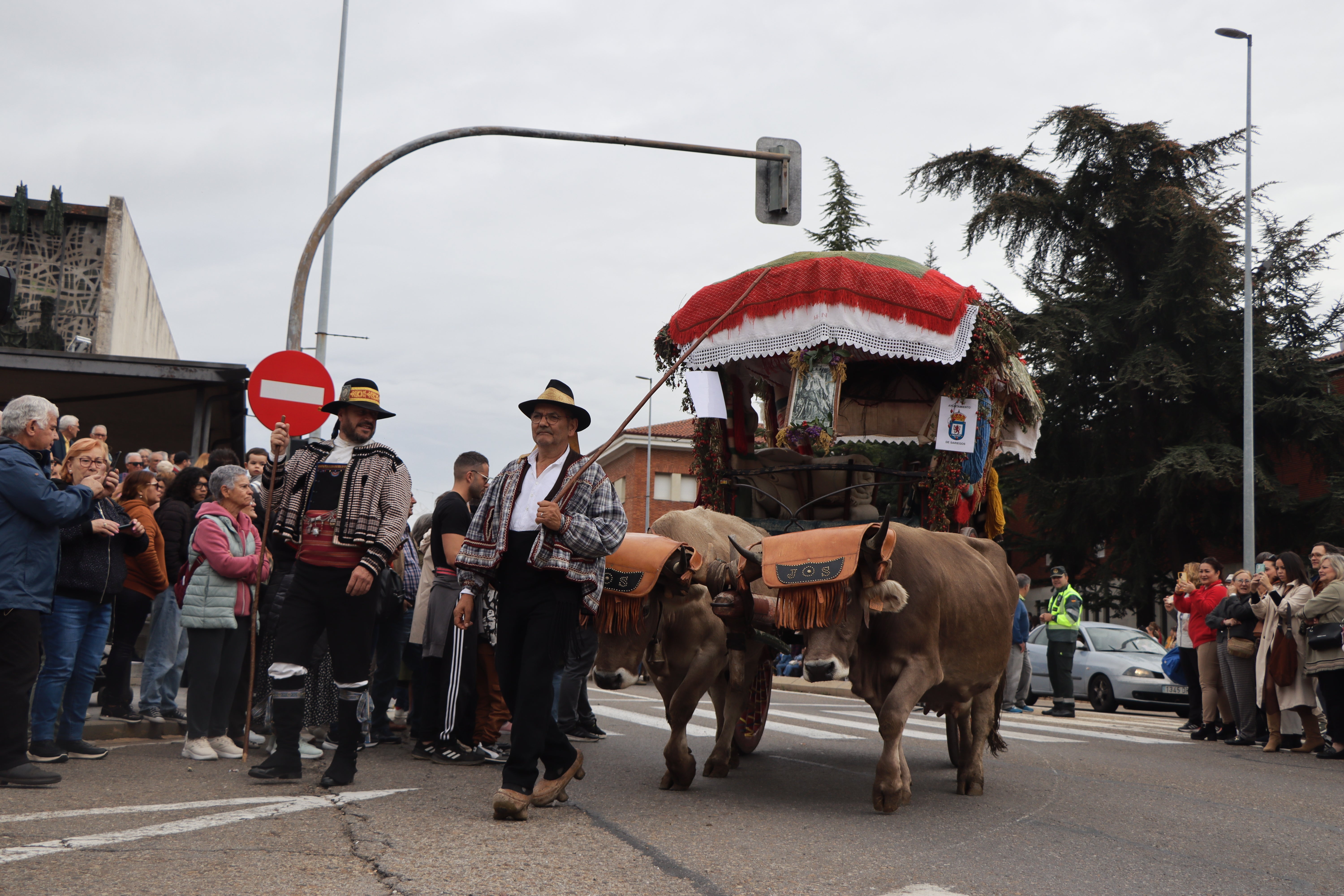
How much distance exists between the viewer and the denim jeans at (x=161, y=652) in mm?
9516

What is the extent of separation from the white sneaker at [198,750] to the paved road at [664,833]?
10.1 inches

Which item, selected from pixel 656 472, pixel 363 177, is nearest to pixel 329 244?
pixel 363 177

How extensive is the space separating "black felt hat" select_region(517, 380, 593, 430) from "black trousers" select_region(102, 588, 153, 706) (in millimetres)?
4369

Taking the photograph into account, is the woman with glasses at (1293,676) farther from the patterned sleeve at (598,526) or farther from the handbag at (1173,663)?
the patterned sleeve at (598,526)

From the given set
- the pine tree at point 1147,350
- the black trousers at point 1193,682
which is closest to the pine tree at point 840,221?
the pine tree at point 1147,350

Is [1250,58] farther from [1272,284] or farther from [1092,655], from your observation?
[1092,655]

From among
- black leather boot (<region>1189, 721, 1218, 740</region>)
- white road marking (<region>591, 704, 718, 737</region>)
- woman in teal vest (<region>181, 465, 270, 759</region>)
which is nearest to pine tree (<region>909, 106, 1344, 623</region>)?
black leather boot (<region>1189, 721, 1218, 740</region>)

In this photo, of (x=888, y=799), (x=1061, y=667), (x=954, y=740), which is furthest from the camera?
(x=1061, y=667)

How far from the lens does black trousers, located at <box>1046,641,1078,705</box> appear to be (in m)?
17.0

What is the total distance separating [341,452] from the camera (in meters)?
7.07

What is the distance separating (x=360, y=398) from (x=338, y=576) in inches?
41.4

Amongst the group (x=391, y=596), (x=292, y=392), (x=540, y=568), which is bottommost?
(x=391, y=596)

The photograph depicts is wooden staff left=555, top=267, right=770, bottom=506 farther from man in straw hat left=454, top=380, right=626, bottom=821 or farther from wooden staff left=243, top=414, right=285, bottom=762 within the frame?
wooden staff left=243, top=414, right=285, bottom=762

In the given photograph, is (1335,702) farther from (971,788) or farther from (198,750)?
(198,750)
